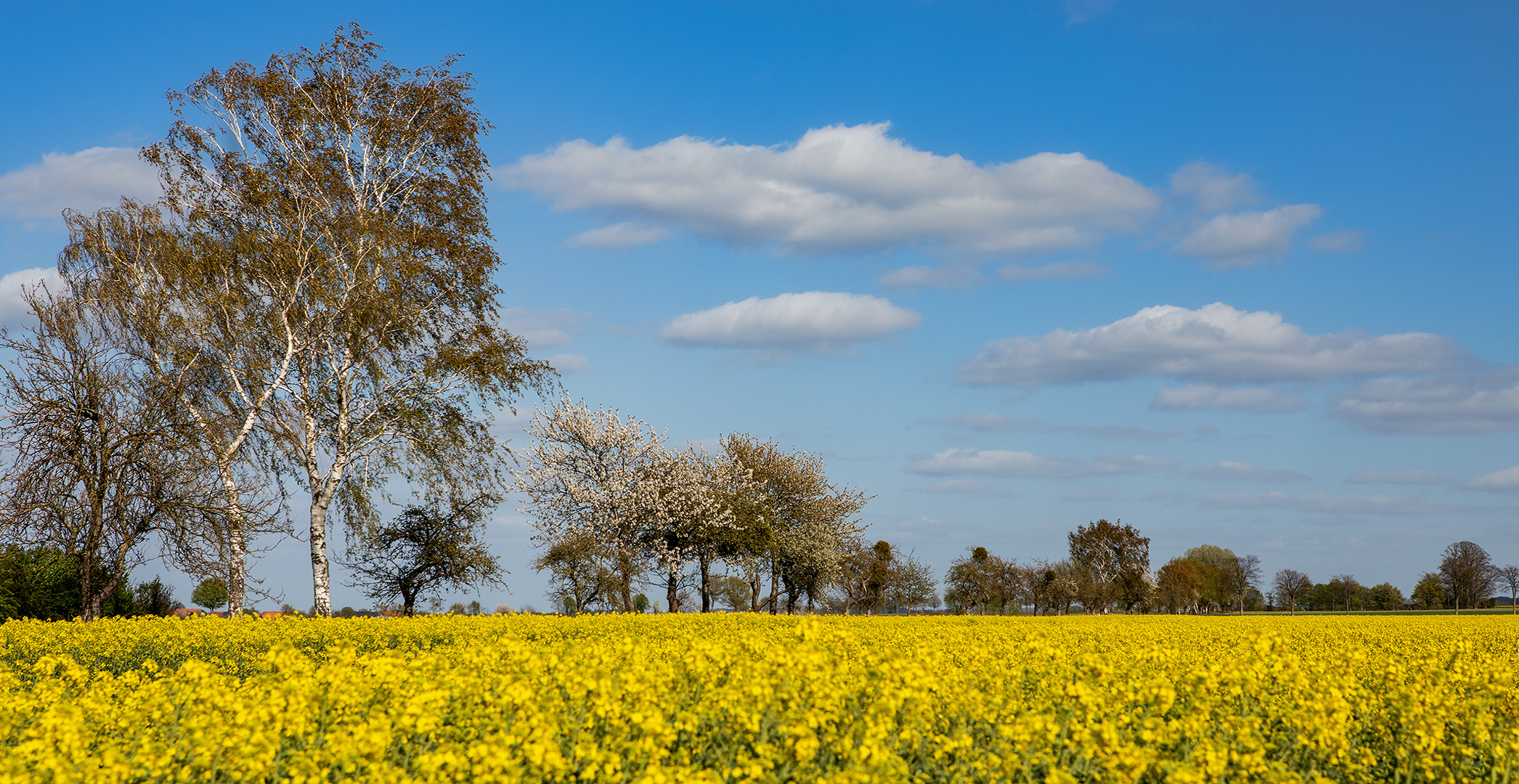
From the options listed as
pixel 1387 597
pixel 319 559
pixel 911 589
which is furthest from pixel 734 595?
pixel 1387 597

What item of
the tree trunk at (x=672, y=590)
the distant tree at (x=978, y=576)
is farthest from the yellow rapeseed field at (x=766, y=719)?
the distant tree at (x=978, y=576)

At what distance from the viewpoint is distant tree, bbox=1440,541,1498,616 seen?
77375 mm

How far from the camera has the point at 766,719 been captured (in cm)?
602

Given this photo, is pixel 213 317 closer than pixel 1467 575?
Yes

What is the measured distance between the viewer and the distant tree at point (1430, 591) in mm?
85375

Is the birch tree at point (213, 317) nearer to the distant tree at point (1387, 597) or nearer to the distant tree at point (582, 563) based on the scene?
the distant tree at point (582, 563)

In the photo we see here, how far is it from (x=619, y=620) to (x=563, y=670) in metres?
11.7

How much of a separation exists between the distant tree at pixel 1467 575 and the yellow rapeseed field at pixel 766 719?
84.7 m

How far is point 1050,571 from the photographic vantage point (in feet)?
205

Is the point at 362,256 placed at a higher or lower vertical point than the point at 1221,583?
higher

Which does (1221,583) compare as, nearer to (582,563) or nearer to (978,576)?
(978,576)

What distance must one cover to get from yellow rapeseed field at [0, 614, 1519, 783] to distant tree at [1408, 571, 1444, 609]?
9401 cm

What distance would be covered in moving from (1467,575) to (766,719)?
91.5 m

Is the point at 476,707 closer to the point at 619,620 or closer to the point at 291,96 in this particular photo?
the point at 619,620
